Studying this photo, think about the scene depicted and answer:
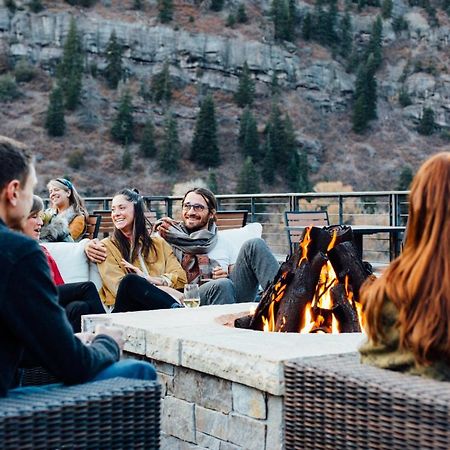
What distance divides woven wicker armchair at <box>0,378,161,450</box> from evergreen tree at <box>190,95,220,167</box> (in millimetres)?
37835

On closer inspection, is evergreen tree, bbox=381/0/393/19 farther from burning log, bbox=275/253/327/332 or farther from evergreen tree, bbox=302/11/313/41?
burning log, bbox=275/253/327/332

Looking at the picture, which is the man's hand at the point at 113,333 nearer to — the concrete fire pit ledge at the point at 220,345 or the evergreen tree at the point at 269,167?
the concrete fire pit ledge at the point at 220,345

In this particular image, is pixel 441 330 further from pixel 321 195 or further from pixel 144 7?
pixel 144 7

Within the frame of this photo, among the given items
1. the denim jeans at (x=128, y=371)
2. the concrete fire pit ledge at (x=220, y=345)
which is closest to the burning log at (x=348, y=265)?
the concrete fire pit ledge at (x=220, y=345)

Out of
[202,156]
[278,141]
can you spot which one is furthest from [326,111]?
[202,156]

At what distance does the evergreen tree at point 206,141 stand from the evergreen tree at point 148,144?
185 centimetres

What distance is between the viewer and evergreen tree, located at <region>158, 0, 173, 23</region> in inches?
1806

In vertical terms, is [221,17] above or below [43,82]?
above

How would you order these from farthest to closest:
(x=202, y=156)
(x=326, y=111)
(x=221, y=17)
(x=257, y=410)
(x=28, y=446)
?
(x=221, y=17), (x=326, y=111), (x=202, y=156), (x=257, y=410), (x=28, y=446)

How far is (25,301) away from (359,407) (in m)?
0.78

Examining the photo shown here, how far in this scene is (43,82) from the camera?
41844 mm

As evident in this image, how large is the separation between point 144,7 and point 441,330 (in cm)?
4718

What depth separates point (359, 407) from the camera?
6.57ft

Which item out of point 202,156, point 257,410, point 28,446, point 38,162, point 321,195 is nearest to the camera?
point 28,446
